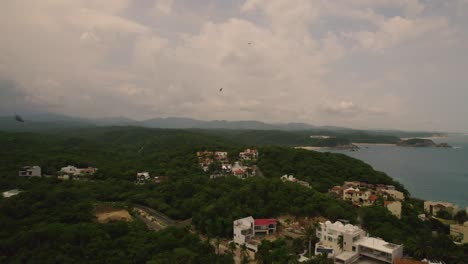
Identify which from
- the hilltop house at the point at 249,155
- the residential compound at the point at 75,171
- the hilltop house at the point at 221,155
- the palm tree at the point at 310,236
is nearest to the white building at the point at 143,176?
the residential compound at the point at 75,171

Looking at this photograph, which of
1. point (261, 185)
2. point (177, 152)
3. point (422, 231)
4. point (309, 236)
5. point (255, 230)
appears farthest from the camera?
point (177, 152)

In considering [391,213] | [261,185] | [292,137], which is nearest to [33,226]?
[261,185]

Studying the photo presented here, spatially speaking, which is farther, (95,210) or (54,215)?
(95,210)

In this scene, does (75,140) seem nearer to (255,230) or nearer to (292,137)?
(255,230)

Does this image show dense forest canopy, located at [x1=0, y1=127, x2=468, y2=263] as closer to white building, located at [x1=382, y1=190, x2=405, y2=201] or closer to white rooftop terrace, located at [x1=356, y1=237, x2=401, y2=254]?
white rooftop terrace, located at [x1=356, y1=237, x2=401, y2=254]

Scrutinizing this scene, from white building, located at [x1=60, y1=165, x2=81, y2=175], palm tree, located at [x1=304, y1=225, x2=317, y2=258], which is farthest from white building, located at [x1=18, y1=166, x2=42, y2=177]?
palm tree, located at [x1=304, y1=225, x2=317, y2=258]

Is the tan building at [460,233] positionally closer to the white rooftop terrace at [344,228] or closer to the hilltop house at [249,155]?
the white rooftop terrace at [344,228]
